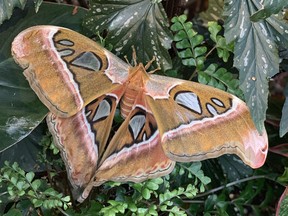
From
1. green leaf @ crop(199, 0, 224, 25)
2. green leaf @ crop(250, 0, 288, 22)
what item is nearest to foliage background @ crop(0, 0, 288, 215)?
green leaf @ crop(250, 0, 288, 22)

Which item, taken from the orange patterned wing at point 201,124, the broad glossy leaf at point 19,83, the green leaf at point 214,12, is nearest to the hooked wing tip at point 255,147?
the orange patterned wing at point 201,124

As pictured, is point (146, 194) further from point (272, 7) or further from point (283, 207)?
point (272, 7)

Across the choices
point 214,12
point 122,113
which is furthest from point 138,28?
point 214,12

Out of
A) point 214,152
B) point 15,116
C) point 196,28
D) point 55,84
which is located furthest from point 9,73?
point 196,28

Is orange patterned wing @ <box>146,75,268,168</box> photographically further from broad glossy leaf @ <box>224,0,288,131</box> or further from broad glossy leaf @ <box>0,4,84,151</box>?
broad glossy leaf @ <box>0,4,84,151</box>

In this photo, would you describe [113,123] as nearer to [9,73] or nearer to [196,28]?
[9,73]

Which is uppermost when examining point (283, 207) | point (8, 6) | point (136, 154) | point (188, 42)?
point (8, 6)
